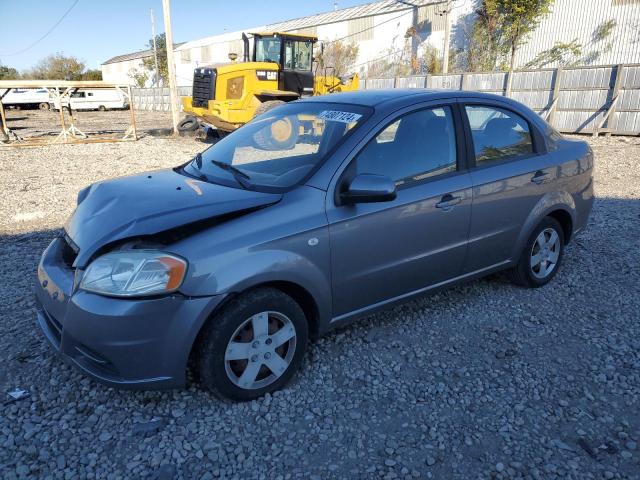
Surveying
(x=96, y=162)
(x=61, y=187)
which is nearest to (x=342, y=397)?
(x=61, y=187)

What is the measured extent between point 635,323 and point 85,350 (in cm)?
376

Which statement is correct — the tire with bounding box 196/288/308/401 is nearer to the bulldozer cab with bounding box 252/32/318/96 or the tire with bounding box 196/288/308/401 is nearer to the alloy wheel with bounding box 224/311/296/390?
the alloy wheel with bounding box 224/311/296/390

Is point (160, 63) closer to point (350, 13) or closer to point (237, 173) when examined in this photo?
point (350, 13)

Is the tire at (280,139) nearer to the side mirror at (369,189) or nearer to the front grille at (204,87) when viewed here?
the side mirror at (369,189)

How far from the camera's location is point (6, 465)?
2.24 meters

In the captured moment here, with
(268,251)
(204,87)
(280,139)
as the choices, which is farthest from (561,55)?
(268,251)

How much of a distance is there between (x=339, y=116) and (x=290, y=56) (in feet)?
39.5

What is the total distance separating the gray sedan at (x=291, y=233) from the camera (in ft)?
7.75

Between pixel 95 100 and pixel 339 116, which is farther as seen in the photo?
pixel 95 100

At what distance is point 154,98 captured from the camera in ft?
115

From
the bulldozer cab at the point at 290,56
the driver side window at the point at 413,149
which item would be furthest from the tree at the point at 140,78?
the driver side window at the point at 413,149

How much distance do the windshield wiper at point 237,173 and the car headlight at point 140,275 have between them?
2.71 feet

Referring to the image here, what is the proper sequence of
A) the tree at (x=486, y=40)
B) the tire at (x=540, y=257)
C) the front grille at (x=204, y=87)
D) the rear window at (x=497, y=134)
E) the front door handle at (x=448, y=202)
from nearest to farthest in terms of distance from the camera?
1. the front door handle at (x=448, y=202)
2. the rear window at (x=497, y=134)
3. the tire at (x=540, y=257)
4. the front grille at (x=204, y=87)
5. the tree at (x=486, y=40)

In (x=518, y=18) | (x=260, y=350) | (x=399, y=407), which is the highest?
(x=518, y=18)
